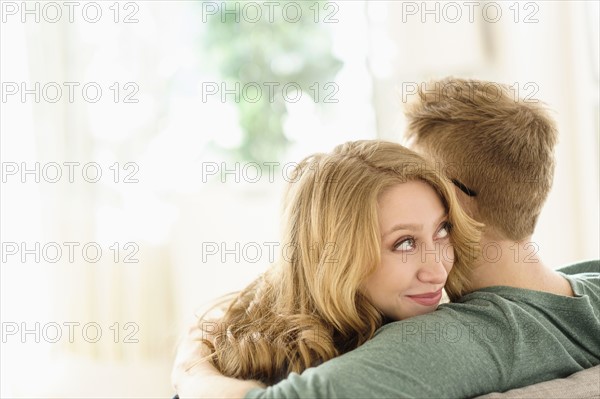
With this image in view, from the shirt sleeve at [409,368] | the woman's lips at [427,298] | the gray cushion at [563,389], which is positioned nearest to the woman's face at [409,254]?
the woman's lips at [427,298]

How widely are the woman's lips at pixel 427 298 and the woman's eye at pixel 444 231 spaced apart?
11 centimetres

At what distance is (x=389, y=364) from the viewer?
1216 mm

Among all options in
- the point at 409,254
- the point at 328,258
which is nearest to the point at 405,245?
the point at 409,254

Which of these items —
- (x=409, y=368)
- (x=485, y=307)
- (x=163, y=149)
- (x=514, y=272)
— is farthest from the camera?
(x=163, y=149)

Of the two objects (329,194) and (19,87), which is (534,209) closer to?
(329,194)

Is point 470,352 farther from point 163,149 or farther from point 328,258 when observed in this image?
point 163,149

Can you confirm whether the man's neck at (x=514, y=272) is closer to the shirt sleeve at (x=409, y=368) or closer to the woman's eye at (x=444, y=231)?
the woman's eye at (x=444, y=231)

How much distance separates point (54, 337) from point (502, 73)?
7.67 ft

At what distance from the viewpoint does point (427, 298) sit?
1460 mm

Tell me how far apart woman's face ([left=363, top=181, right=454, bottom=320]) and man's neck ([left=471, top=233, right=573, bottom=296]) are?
156 mm

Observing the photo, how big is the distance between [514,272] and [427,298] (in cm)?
23

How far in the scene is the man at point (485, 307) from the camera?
123cm

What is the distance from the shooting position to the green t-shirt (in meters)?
1.20

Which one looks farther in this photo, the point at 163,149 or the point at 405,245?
the point at 163,149
